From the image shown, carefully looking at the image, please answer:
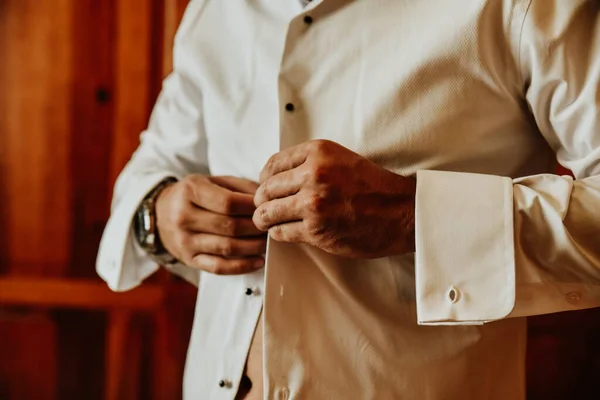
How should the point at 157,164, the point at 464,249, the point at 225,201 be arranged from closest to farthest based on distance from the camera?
1. the point at 464,249
2. the point at 225,201
3. the point at 157,164

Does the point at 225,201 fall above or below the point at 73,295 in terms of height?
above

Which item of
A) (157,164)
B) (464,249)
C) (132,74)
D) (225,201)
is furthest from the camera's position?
(132,74)

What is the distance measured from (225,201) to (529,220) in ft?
1.01

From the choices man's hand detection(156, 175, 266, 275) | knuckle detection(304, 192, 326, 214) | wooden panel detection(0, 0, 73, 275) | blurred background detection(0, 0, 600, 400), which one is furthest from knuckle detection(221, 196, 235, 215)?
→ wooden panel detection(0, 0, 73, 275)

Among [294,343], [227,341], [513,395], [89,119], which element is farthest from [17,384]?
[513,395]

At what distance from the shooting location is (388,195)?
0.52 metres

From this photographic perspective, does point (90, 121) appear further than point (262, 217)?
Yes

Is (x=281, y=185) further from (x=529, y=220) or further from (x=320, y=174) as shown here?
(x=529, y=220)

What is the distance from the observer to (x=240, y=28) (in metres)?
0.70

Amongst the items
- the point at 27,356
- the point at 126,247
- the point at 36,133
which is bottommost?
the point at 27,356

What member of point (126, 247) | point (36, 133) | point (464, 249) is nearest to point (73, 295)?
point (36, 133)

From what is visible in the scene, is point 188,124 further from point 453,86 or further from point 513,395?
point 513,395

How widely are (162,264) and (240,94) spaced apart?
26cm

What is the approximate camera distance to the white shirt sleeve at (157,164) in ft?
2.50
